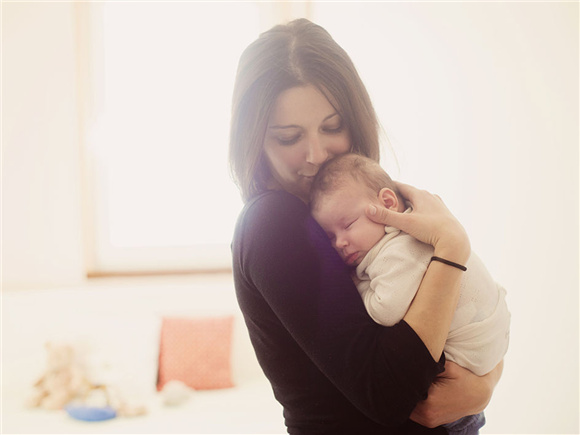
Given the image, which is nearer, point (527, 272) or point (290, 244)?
point (290, 244)

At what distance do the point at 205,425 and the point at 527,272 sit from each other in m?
1.85

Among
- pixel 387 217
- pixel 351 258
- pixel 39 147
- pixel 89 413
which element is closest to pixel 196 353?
pixel 89 413

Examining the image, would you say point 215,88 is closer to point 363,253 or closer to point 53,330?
point 53,330

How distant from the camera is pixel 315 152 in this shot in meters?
1.08

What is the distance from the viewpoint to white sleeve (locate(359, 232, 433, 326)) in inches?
34.8

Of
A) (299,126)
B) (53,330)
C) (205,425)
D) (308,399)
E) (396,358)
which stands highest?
(299,126)

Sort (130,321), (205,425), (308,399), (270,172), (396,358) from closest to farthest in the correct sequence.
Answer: (396,358) → (308,399) → (270,172) → (205,425) → (130,321)

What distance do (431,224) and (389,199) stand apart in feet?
0.53

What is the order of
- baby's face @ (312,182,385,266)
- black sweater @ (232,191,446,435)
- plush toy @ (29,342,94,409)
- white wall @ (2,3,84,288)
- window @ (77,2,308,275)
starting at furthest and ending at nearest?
window @ (77,2,308,275) → white wall @ (2,3,84,288) → plush toy @ (29,342,94,409) → baby's face @ (312,182,385,266) → black sweater @ (232,191,446,435)

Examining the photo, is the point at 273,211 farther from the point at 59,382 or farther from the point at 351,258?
the point at 59,382

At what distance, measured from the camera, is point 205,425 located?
2512mm

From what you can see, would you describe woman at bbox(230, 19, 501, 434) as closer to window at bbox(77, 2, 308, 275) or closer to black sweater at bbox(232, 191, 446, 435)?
black sweater at bbox(232, 191, 446, 435)

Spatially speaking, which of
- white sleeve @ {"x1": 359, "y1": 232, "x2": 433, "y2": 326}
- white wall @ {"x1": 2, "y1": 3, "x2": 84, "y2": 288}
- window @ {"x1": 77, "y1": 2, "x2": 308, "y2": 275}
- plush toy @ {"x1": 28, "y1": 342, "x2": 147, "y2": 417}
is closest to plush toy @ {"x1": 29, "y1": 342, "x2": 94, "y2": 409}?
plush toy @ {"x1": 28, "y1": 342, "x2": 147, "y2": 417}

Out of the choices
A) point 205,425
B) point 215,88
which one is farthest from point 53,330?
point 215,88
